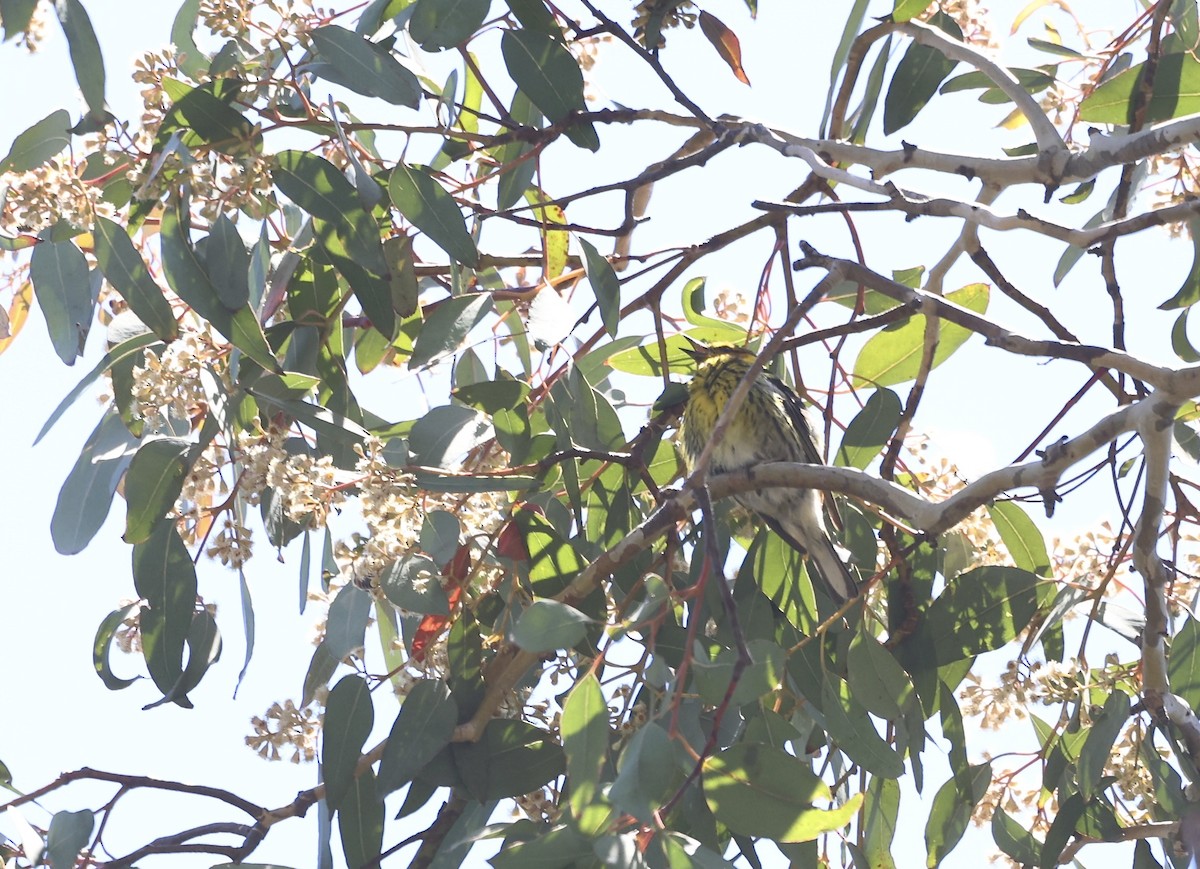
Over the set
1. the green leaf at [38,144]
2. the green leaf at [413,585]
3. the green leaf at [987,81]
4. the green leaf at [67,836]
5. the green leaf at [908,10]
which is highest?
the green leaf at [987,81]

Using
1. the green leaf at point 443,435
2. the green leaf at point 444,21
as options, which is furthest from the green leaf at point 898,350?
the green leaf at point 444,21

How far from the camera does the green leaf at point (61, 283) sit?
2.19 meters

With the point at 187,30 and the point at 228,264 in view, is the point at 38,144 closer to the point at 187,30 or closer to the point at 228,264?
the point at 228,264

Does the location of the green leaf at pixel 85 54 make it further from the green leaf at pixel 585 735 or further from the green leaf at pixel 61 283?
the green leaf at pixel 585 735

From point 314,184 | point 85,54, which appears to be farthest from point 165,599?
point 85,54

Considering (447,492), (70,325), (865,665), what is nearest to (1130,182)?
(865,665)

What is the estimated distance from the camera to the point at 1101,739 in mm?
2217

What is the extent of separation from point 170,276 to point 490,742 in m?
→ 0.90

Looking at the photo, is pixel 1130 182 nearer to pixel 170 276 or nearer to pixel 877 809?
pixel 877 809

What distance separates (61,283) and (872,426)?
4.73 ft

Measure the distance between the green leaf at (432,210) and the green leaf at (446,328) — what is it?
0.08 meters

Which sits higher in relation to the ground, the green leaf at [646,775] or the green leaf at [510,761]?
the green leaf at [510,761]

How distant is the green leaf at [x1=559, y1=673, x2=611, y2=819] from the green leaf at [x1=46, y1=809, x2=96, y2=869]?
3.15 ft

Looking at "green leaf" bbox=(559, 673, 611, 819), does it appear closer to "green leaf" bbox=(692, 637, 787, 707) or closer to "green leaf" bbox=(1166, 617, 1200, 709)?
"green leaf" bbox=(692, 637, 787, 707)
